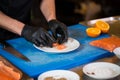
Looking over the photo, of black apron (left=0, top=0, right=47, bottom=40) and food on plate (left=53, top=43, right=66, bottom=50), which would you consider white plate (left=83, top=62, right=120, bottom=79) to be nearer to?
food on plate (left=53, top=43, right=66, bottom=50)

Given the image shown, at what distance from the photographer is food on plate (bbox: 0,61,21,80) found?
1.13 m

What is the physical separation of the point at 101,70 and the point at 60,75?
0.18m

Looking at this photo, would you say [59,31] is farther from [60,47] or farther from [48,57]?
[48,57]

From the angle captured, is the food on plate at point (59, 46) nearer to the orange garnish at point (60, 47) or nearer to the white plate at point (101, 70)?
the orange garnish at point (60, 47)

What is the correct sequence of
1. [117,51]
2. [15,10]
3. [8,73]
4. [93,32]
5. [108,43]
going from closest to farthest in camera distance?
[8,73] < [117,51] < [108,43] < [93,32] < [15,10]

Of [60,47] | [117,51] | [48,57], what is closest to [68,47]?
[60,47]

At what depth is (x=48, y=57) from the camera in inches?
54.5

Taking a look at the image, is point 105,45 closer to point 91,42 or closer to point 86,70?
point 91,42

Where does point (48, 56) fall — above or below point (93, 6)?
above

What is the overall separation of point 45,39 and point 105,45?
315mm

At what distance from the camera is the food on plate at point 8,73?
1134 mm

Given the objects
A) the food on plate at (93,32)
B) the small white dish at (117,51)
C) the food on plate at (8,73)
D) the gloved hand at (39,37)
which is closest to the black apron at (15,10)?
the gloved hand at (39,37)

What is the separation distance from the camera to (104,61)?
4.45 feet

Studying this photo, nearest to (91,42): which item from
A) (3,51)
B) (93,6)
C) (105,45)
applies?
(105,45)
